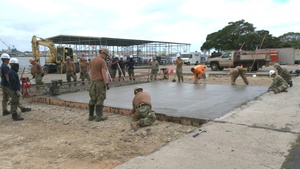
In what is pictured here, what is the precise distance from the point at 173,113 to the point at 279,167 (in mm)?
3102

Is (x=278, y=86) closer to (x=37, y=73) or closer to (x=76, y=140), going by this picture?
(x=76, y=140)

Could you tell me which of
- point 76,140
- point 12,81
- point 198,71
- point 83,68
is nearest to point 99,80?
point 76,140

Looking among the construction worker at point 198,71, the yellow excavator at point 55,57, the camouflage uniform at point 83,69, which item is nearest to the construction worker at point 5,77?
the camouflage uniform at point 83,69

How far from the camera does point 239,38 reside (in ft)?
163

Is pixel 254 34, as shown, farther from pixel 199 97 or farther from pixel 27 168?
pixel 27 168

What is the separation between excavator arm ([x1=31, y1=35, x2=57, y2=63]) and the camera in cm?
2140

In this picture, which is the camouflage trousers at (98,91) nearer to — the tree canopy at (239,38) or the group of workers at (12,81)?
the group of workers at (12,81)

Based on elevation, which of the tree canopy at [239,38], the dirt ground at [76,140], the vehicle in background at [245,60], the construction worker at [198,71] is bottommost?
the dirt ground at [76,140]

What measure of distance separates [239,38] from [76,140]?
160 feet

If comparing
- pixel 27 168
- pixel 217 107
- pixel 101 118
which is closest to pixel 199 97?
pixel 217 107

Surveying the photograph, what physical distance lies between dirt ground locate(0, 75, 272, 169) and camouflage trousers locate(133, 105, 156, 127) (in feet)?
0.55

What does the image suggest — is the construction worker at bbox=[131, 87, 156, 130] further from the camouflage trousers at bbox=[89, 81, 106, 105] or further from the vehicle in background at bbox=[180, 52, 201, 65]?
the vehicle in background at bbox=[180, 52, 201, 65]

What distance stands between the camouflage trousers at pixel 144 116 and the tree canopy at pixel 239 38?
152ft

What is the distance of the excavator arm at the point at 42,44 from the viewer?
21397mm
